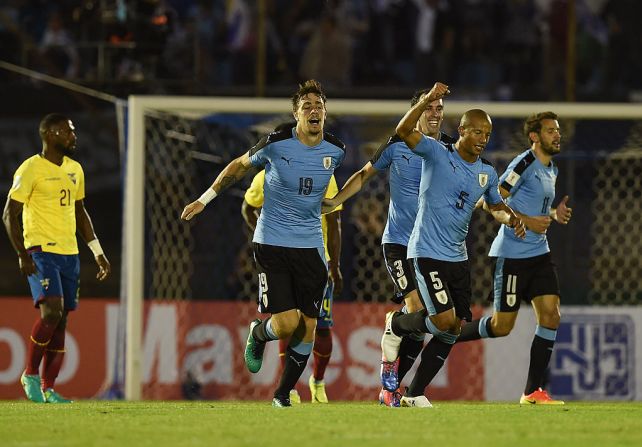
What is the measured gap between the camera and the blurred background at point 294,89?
533 inches

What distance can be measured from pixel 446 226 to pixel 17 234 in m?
3.27

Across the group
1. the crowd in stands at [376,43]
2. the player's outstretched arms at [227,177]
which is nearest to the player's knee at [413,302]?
the player's outstretched arms at [227,177]

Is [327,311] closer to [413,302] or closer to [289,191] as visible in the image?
[413,302]

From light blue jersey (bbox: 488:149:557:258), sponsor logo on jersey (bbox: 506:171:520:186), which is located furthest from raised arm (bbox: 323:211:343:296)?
sponsor logo on jersey (bbox: 506:171:520:186)

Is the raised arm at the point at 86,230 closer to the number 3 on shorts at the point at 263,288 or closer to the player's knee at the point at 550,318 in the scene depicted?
the number 3 on shorts at the point at 263,288

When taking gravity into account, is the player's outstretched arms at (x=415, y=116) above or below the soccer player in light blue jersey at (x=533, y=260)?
above

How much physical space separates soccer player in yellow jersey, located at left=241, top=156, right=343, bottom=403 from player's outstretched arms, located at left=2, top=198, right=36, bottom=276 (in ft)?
5.31

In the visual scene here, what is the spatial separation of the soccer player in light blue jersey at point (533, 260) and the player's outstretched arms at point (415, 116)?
5.46 feet

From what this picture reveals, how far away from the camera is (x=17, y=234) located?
10.0 meters

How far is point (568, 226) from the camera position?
13.8 meters

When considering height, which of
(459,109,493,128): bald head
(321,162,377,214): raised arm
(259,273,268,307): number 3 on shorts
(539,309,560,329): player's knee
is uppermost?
(459,109,493,128): bald head

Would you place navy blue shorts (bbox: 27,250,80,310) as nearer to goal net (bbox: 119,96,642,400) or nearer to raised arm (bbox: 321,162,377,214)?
goal net (bbox: 119,96,642,400)

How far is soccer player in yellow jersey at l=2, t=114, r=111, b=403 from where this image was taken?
1012 cm

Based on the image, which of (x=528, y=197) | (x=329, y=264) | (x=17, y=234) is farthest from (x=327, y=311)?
(x=17, y=234)
